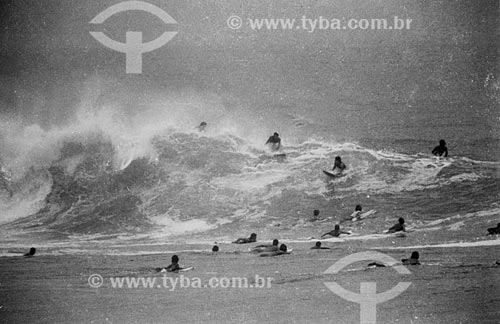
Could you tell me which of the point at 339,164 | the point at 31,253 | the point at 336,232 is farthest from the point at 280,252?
the point at 31,253

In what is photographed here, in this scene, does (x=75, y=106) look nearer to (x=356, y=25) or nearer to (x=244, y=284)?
(x=244, y=284)

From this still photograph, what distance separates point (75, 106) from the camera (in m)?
2.88

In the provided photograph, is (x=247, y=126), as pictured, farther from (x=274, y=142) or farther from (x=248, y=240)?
(x=248, y=240)

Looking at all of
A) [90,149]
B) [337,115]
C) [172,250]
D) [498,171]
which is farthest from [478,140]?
[90,149]

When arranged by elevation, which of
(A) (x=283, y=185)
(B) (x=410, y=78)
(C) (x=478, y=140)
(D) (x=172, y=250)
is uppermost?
(B) (x=410, y=78)

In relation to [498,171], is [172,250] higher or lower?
lower

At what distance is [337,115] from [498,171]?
0.77 m

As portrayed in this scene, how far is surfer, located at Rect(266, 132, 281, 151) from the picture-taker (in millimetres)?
2865

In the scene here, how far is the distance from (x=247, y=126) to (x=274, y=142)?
144 millimetres

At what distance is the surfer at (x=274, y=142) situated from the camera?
2.87m

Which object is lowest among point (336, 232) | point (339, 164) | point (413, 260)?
point (413, 260)

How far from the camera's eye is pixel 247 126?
287 centimetres

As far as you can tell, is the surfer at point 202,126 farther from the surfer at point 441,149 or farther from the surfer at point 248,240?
the surfer at point 441,149

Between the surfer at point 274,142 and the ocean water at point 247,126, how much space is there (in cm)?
3
